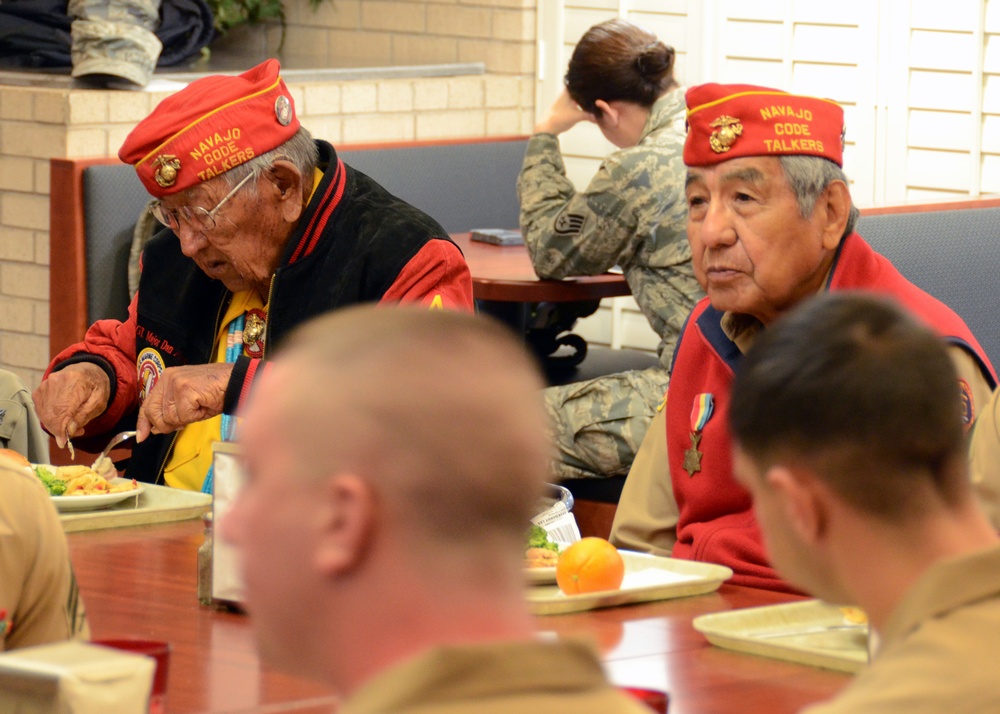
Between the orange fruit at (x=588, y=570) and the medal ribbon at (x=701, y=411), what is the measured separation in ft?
1.84

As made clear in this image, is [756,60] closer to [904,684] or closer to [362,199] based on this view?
[362,199]

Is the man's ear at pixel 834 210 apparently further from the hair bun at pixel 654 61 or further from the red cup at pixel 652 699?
the hair bun at pixel 654 61

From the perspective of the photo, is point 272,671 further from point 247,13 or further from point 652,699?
point 247,13

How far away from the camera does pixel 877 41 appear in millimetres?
5012

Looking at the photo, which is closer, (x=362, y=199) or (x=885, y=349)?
(x=885, y=349)

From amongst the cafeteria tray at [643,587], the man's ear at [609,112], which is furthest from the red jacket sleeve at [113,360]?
the man's ear at [609,112]

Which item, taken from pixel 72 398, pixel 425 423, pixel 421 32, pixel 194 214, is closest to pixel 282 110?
pixel 194 214

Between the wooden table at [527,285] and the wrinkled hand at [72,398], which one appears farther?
the wooden table at [527,285]

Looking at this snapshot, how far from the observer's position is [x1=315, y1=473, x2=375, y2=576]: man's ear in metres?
0.86

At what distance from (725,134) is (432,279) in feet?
1.88

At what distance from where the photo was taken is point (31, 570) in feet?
4.99

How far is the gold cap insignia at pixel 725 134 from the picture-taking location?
2.70 m

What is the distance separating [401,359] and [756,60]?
4.67m

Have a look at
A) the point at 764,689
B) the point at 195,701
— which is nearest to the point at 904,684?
the point at 764,689
